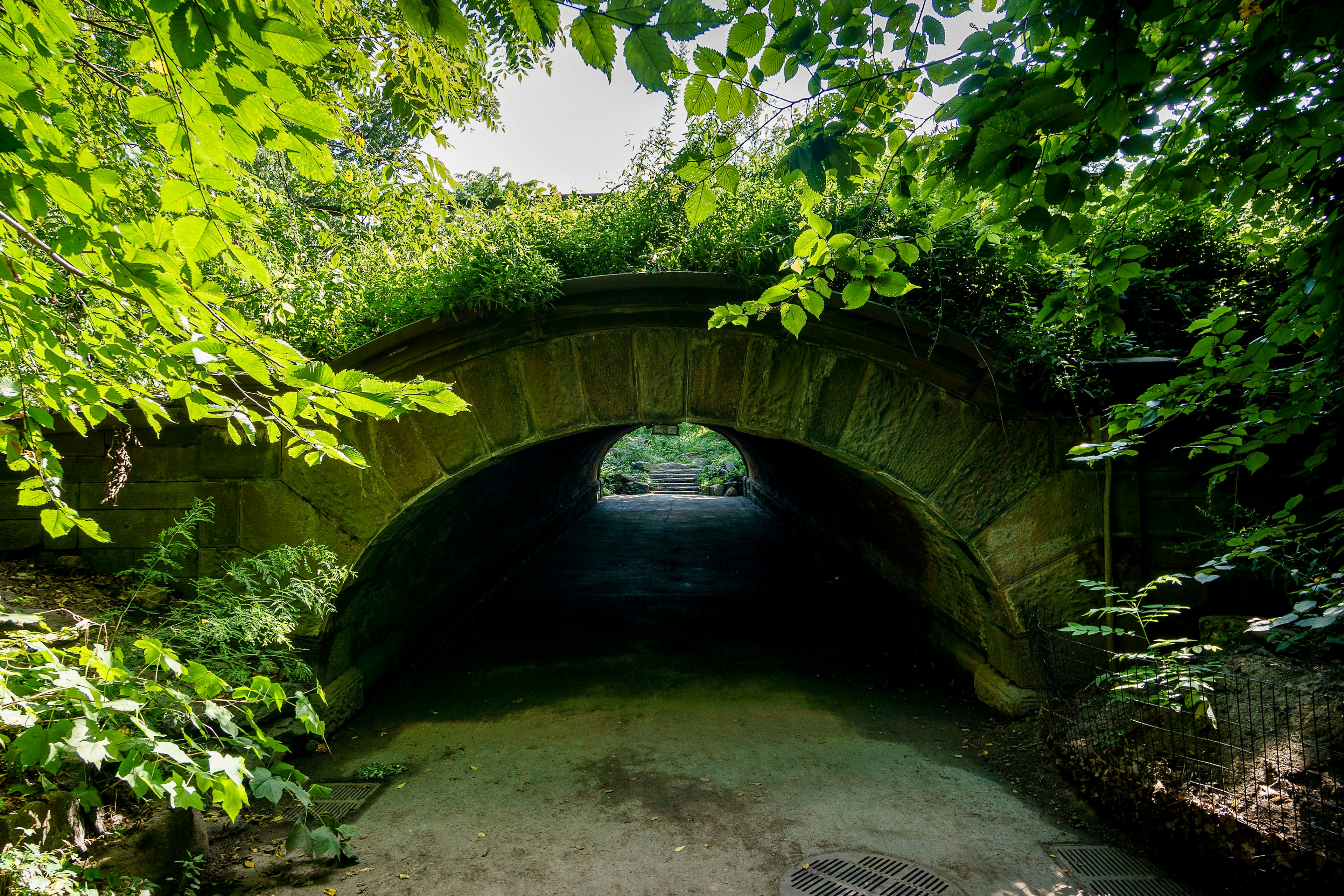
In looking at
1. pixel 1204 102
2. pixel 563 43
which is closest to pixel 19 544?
pixel 563 43

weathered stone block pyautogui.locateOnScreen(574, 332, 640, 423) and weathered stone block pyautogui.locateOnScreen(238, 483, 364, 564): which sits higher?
weathered stone block pyautogui.locateOnScreen(574, 332, 640, 423)

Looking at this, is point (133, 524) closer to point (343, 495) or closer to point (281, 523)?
point (281, 523)

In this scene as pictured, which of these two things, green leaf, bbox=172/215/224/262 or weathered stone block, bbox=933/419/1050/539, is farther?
weathered stone block, bbox=933/419/1050/539

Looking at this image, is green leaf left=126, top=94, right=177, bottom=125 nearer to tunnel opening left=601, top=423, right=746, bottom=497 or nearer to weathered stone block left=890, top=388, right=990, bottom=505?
weathered stone block left=890, top=388, right=990, bottom=505

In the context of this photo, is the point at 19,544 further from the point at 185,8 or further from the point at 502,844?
the point at 185,8

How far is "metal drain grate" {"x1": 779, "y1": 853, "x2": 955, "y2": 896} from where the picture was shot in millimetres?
2523

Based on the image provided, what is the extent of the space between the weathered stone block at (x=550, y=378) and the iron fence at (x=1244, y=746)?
2.99m

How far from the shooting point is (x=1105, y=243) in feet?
8.91

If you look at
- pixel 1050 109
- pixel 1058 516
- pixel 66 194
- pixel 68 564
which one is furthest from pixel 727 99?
pixel 68 564

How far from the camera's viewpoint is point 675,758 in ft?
11.9

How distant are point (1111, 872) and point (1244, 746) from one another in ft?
2.58

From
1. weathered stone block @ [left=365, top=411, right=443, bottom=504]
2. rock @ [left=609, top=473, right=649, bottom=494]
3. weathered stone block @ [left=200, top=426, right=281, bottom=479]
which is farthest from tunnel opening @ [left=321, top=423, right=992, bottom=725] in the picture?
rock @ [left=609, top=473, right=649, bottom=494]

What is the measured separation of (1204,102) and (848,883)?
3576 mm

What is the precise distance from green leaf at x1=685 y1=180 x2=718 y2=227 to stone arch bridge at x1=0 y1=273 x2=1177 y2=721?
5.66 ft
